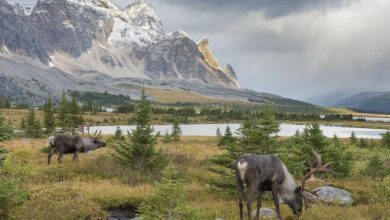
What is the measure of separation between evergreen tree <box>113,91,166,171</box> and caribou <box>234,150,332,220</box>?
8.90 metres

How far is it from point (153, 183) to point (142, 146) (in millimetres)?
2225

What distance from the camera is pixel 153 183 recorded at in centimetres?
1973

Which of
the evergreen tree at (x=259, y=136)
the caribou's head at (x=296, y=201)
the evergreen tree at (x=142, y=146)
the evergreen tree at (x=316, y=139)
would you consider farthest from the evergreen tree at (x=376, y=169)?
the caribou's head at (x=296, y=201)

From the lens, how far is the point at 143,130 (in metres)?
21.0

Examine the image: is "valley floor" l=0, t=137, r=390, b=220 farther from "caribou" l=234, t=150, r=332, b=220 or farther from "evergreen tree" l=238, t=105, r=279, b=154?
"evergreen tree" l=238, t=105, r=279, b=154

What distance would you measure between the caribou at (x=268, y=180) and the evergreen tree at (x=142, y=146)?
8.90 meters

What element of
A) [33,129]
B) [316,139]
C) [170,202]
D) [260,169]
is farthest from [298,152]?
[33,129]

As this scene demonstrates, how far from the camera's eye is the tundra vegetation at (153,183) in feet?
37.5

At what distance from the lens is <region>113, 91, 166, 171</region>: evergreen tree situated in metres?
Result: 21.0

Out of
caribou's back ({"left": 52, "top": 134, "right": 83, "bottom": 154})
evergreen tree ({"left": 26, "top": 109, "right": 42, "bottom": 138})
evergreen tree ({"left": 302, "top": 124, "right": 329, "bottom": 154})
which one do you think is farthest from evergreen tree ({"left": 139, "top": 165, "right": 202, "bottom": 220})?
evergreen tree ({"left": 26, "top": 109, "right": 42, "bottom": 138})

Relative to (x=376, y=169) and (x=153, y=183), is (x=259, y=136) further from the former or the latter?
(x=376, y=169)

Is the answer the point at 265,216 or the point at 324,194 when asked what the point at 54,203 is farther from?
the point at 324,194

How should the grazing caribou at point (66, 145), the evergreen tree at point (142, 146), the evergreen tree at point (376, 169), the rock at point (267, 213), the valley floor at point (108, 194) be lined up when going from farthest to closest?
the evergreen tree at point (376, 169) < the grazing caribou at point (66, 145) < the evergreen tree at point (142, 146) < the rock at point (267, 213) < the valley floor at point (108, 194)

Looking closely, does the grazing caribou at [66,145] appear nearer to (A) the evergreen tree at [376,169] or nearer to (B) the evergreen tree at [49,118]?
(A) the evergreen tree at [376,169]
